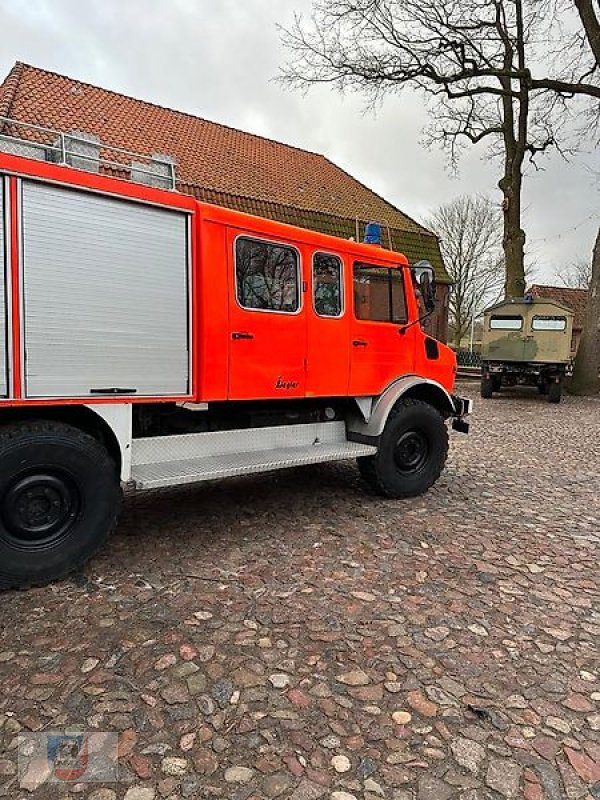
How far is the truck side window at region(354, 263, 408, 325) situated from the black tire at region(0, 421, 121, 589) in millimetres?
2812

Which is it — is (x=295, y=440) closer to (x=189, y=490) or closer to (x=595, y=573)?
(x=189, y=490)

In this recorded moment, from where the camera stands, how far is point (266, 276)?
14.9 ft

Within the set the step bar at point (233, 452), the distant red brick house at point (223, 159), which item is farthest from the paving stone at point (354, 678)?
the distant red brick house at point (223, 159)

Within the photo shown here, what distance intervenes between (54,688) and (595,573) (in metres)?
3.58

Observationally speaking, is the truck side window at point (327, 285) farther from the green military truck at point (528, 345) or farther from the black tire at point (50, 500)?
the green military truck at point (528, 345)

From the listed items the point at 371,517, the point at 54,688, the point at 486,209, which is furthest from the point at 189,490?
the point at 486,209

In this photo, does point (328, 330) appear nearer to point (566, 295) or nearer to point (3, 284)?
point (3, 284)

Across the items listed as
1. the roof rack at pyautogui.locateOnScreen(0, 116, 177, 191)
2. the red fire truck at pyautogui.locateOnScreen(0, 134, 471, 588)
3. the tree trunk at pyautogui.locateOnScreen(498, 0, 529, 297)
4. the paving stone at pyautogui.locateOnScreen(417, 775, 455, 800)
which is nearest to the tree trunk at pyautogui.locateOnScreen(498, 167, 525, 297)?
the tree trunk at pyautogui.locateOnScreen(498, 0, 529, 297)

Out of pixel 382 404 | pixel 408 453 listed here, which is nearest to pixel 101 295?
pixel 382 404

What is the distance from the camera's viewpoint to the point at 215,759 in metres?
2.16

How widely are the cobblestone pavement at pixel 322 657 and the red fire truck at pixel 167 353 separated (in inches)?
24.7

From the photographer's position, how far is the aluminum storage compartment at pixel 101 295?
3.36m

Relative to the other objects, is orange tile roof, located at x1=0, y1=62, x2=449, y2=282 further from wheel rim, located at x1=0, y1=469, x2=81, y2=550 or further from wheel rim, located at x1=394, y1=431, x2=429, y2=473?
wheel rim, located at x1=0, y1=469, x2=81, y2=550

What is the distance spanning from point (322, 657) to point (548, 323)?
14916 mm
